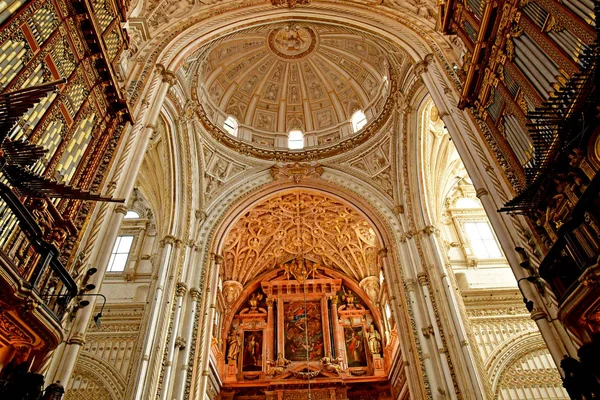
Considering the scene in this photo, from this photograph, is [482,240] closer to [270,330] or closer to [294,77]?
[270,330]

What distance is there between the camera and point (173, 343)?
1333 cm

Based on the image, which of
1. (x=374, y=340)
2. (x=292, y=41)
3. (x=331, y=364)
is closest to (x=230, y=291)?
(x=331, y=364)

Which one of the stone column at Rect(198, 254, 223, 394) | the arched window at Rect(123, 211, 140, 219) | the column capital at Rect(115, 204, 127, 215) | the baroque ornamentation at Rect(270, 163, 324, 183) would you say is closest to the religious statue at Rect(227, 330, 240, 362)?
the stone column at Rect(198, 254, 223, 394)

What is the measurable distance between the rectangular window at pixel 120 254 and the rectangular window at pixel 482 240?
14.9 meters

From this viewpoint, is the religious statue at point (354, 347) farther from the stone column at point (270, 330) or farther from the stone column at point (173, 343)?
the stone column at point (173, 343)

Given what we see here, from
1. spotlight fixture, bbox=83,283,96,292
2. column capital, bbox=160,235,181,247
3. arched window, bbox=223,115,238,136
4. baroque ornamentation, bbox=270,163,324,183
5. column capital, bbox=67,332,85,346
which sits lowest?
column capital, bbox=67,332,85,346

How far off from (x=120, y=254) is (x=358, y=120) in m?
13.0

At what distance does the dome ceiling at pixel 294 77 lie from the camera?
20172 millimetres

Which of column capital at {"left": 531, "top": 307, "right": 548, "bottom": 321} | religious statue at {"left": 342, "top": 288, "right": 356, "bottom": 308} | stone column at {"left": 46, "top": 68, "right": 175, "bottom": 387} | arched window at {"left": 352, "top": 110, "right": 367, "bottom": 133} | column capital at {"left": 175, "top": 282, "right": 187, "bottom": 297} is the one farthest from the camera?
religious statue at {"left": 342, "top": 288, "right": 356, "bottom": 308}

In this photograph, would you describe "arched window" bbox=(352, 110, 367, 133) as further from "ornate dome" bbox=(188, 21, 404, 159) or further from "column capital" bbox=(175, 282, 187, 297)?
"column capital" bbox=(175, 282, 187, 297)

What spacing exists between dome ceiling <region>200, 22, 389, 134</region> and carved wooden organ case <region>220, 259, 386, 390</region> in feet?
28.9

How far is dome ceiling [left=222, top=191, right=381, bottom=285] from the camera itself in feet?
69.5

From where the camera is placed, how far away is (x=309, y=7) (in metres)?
16.1

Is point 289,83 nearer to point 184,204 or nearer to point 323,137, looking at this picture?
point 323,137
